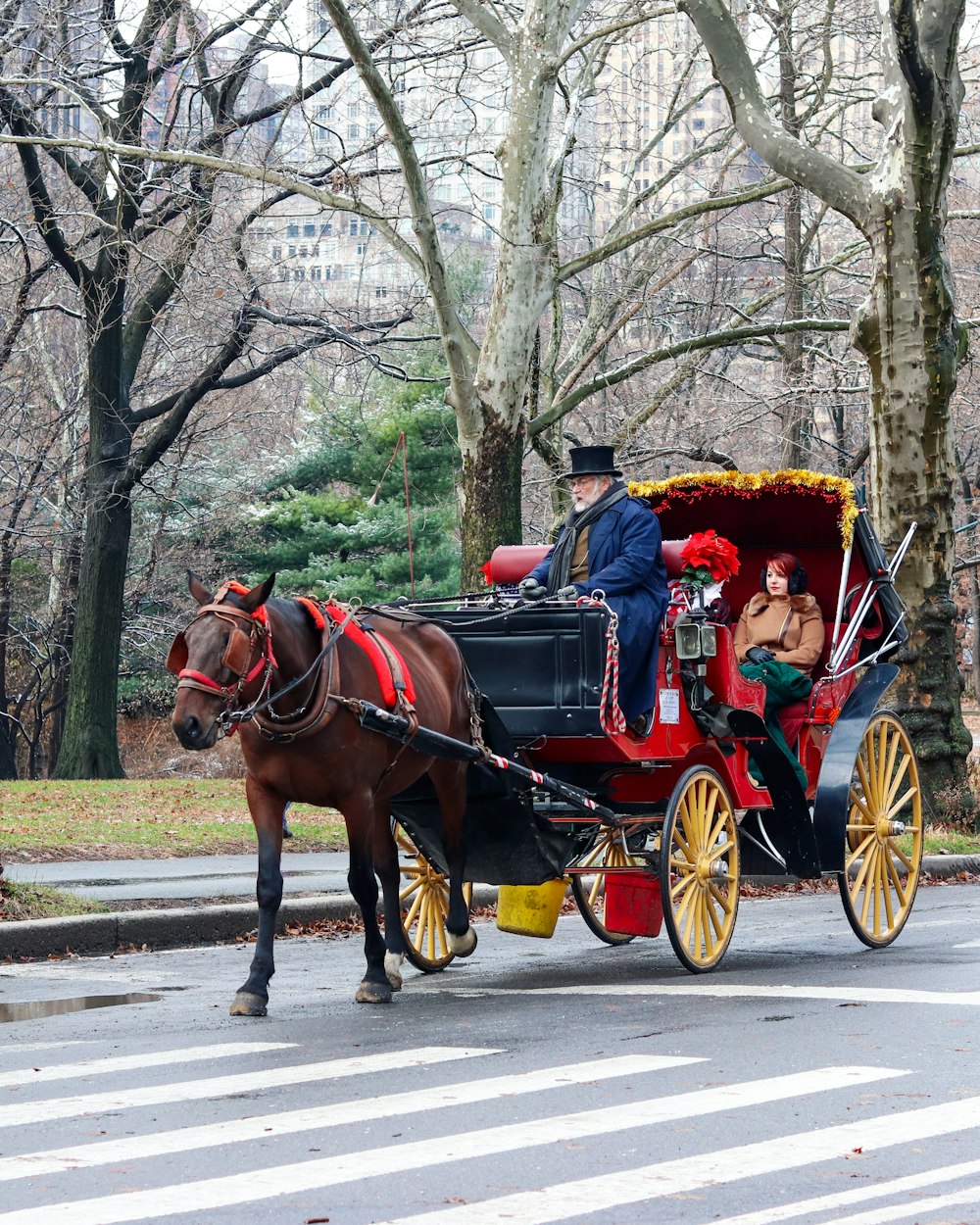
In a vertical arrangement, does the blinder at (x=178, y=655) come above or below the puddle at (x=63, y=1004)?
above

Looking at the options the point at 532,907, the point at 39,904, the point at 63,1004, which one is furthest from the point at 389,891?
the point at 39,904

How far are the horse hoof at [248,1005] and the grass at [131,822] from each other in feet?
22.5

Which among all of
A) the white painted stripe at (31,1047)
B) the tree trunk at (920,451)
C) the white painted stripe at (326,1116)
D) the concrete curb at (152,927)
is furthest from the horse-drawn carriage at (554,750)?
the tree trunk at (920,451)

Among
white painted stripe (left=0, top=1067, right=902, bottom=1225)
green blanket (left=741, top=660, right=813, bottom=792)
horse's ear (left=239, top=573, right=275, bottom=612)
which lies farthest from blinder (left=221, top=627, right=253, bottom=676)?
green blanket (left=741, top=660, right=813, bottom=792)

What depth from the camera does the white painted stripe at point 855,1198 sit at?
466 cm

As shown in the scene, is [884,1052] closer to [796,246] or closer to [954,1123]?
[954,1123]

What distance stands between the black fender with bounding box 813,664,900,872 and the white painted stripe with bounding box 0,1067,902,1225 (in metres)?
3.62

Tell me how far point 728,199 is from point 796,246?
316 inches

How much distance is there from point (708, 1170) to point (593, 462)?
5478 millimetres

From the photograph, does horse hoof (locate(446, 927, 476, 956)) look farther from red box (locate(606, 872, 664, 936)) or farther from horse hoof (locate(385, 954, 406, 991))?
red box (locate(606, 872, 664, 936))

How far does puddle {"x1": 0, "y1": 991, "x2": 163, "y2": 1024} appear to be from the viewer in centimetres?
857

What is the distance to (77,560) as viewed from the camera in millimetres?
33812

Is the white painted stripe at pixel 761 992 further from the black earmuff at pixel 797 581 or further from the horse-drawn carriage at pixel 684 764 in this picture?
the black earmuff at pixel 797 581

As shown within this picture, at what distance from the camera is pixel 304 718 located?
8234mm
